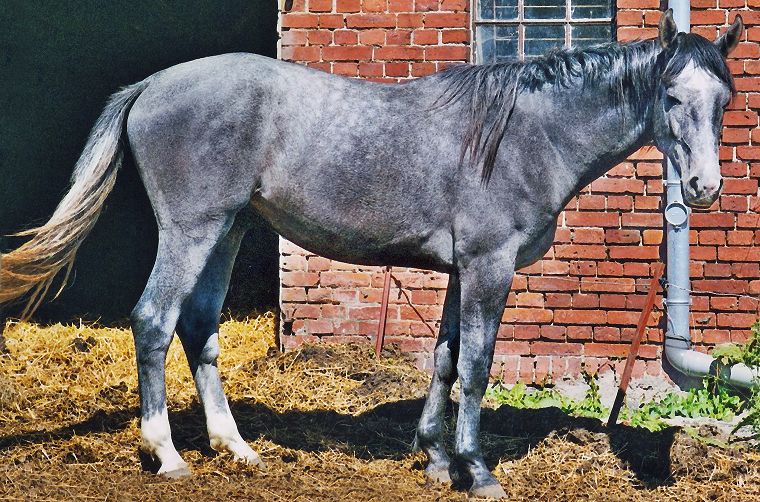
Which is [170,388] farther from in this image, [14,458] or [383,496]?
[383,496]

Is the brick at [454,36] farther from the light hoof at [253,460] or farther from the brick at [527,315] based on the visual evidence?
the light hoof at [253,460]

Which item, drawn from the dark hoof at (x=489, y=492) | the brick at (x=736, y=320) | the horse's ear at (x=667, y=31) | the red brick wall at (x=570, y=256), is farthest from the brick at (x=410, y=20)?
the dark hoof at (x=489, y=492)

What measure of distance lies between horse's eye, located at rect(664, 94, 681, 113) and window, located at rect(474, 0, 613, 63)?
2445mm

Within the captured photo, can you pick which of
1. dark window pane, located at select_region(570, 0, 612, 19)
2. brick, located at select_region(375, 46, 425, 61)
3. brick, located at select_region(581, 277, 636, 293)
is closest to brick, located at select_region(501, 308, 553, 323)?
brick, located at select_region(581, 277, 636, 293)

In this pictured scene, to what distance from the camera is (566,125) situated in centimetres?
484

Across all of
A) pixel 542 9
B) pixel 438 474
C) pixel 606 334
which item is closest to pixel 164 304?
pixel 438 474

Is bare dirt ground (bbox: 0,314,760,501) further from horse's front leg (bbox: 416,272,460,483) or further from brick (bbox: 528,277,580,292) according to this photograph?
brick (bbox: 528,277,580,292)

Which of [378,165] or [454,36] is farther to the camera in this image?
[454,36]

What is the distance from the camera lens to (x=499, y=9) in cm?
702

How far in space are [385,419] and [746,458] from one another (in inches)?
79.3

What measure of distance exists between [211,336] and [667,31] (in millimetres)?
2714

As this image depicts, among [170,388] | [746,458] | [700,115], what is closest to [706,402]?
[746,458]

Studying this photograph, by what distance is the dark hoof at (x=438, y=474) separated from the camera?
16.2 feet

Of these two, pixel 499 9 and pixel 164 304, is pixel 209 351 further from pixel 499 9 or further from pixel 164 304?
pixel 499 9
